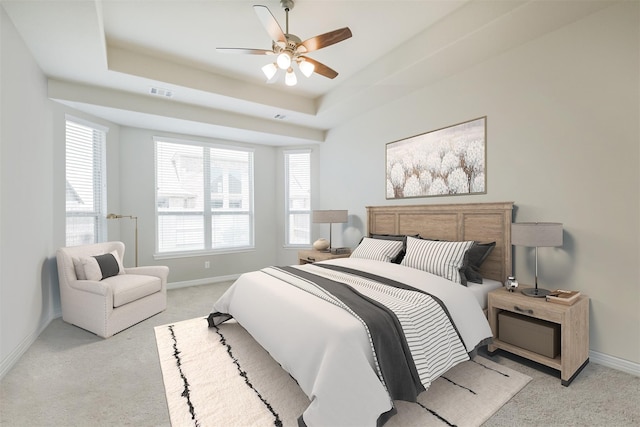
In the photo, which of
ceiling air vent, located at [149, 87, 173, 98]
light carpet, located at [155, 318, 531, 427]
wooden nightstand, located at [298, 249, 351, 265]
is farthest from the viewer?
wooden nightstand, located at [298, 249, 351, 265]

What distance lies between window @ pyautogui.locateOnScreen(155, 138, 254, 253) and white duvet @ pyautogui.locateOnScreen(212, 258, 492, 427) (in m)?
2.68

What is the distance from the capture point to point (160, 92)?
3.81 meters

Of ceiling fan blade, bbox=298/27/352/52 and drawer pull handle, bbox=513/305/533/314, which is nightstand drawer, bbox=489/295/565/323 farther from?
ceiling fan blade, bbox=298/27/352/52

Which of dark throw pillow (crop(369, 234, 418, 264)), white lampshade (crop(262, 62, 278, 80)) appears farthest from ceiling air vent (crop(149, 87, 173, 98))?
dark throw pillow (crop(369, 234, 418, 264))

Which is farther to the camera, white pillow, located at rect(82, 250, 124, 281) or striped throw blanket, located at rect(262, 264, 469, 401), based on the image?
white pillow, located at rect(82, 250, 124, 281)

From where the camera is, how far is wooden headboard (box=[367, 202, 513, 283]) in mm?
2912

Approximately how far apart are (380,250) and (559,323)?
1.75 m

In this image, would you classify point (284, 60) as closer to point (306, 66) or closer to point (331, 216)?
point (306, 66)

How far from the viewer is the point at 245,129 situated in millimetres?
4785

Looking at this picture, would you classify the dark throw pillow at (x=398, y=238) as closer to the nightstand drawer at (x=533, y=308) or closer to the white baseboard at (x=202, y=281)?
the nightstand drawer at (x=533, y=308)

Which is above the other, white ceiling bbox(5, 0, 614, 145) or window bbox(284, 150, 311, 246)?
white ceiling bbox(5, 0, 614, 145)

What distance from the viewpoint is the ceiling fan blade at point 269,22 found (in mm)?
2080

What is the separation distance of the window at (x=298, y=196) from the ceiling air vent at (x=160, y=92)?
2.41 meters

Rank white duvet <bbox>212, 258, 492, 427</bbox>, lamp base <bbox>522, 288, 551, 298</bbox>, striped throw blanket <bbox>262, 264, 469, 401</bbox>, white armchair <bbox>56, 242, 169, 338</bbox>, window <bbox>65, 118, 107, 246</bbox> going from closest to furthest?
1. white duvet <bbox>212, 258, 492, 427</bbox>
2. striped throw blanket <bbox>262, 264, 469, 401</bbox>
3. lamp base <bbox>522, 288, 551, 298</bbox>
4. white armchair <bbox>56, 242, 169, 338</bbox>
5. window <bbox>65, 118, 107, 246</bbox>
